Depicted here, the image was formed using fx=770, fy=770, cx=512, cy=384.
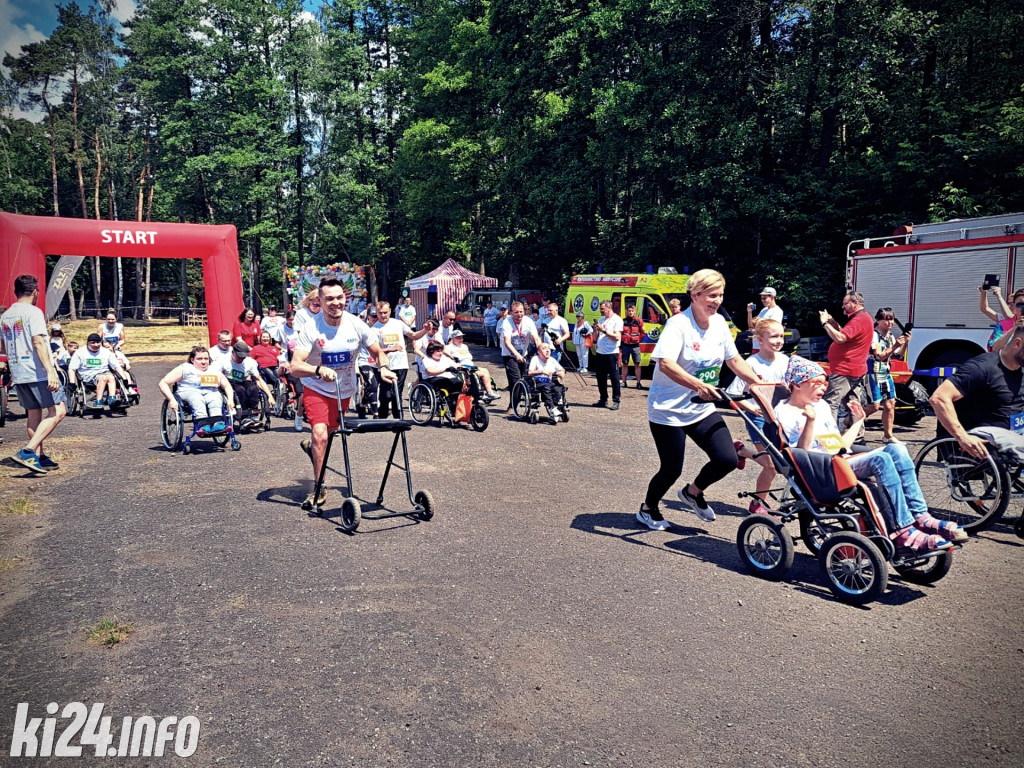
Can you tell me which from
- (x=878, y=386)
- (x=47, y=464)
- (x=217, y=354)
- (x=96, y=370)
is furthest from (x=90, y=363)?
(x=878, y=386)

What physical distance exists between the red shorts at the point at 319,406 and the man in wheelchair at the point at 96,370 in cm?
898

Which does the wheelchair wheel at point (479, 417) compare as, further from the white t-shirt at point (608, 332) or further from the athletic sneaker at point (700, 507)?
the athletic sneaker at point (700, 507)

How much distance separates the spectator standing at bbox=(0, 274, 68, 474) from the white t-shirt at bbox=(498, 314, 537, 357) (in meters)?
6.84

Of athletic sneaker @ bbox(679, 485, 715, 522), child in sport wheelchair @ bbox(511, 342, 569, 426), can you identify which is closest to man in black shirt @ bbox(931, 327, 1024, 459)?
athletic sneaker @ bbox(679, 485, 715, 522)

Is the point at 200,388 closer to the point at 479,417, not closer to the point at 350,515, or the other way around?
the point at 479,417

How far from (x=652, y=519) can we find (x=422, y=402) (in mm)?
6953

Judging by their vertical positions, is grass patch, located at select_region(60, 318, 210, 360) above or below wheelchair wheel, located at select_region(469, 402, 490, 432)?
above

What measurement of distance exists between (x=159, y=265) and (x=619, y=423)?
2608 inches

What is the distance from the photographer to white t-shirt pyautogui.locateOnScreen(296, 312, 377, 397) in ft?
21.6

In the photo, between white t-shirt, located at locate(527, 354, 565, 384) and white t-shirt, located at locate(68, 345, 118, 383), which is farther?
white t-shirt, located at locate(68, 345, 118, 383)

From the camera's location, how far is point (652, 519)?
21.3ft

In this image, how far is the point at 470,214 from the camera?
126 ft

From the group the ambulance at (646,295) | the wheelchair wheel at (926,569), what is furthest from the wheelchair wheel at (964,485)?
the ambulance at (646,295)

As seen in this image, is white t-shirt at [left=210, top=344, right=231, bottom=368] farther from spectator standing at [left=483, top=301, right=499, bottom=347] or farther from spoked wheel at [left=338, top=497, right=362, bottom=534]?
spectator standing at [left=483, top=301, right=499, bottom=347]
